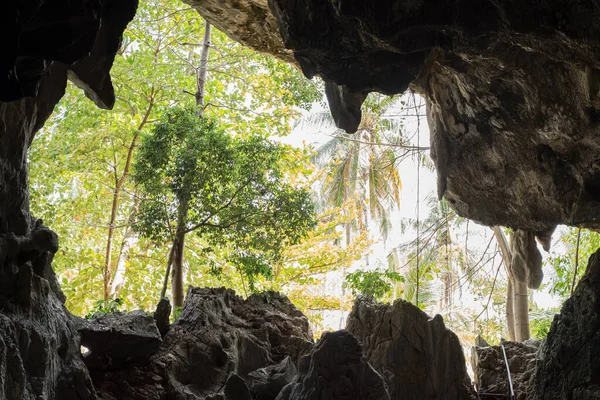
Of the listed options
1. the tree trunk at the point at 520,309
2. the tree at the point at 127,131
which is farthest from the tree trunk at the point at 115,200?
the tree trunk at the point at 520,309

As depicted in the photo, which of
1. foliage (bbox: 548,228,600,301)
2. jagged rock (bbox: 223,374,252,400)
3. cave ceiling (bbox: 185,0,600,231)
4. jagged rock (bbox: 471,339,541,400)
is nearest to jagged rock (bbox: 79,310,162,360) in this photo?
jagged rock (bbox: 223,374,252,400)

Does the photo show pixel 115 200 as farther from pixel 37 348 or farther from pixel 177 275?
pixel 37 348

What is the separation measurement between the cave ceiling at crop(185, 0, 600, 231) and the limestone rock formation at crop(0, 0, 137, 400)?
2.68 metres

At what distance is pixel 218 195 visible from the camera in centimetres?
1194

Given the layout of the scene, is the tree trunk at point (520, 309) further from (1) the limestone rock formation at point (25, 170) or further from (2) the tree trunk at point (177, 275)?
(1) the limestone rock formation at point (25, 170)

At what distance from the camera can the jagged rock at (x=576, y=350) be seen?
24.6 feet

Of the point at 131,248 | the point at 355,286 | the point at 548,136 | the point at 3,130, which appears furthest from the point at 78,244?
the point at 548,136

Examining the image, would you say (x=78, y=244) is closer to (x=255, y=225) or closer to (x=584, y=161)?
(x=255, y=225)

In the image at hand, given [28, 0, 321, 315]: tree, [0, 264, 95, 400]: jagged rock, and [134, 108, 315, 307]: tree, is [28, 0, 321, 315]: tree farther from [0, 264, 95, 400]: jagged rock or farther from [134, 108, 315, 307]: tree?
[0, 264, 95, 400]: jagged rock

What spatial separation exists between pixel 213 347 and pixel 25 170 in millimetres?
3894

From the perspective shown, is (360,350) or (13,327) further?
(360,350)

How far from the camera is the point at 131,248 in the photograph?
15969mm

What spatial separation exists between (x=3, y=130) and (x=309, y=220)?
A: 21.7 ft

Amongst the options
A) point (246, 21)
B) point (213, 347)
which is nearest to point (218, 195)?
point (246, 21)
